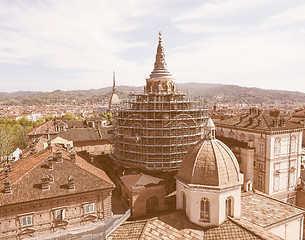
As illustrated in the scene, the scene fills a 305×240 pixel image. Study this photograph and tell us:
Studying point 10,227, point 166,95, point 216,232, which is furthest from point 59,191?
point 166,95

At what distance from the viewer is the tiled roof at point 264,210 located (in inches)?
1053

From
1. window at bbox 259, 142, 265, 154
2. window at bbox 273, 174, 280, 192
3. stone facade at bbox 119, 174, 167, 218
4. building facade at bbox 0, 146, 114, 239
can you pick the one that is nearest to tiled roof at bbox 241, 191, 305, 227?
stone facade at bbox 119, 174, 167, 218

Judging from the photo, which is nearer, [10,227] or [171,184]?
[10,227]

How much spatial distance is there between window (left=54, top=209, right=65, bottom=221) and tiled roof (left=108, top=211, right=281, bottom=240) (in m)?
5.23

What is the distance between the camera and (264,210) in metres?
28.5

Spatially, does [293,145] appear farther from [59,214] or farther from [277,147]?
[59,214]

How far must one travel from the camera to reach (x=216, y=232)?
77.4 feet

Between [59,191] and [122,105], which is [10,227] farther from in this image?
[122,105]

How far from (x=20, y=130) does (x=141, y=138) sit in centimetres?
6163

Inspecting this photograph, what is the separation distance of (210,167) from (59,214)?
16020 millimetres

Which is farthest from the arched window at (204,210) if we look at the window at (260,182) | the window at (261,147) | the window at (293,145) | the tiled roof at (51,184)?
the window at (293,145)

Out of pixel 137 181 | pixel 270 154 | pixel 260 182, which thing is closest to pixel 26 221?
pixel 137 181

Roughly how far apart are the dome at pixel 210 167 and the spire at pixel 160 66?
48.0 feet

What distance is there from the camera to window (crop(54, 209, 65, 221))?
78.1 feet
